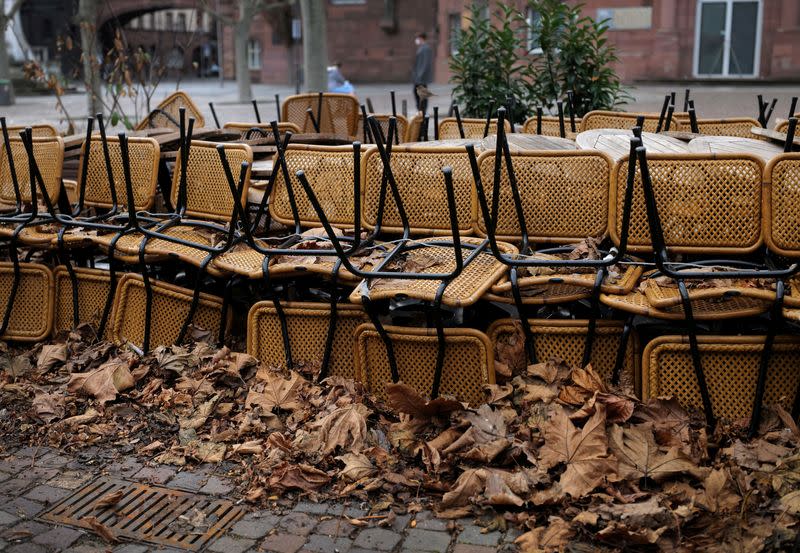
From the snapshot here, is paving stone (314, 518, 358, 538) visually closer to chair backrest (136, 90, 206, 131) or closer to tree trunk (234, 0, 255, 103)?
chair backrest (136, 90, 206, 131)

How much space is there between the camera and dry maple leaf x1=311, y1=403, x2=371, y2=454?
147 inches

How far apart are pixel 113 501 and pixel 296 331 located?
1.29 meters


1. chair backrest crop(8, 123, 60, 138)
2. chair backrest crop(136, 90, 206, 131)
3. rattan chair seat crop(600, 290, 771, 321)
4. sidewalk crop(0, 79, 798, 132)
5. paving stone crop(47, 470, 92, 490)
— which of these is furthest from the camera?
sidewalk crop(0, 79, 798, 132)

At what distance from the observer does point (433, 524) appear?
328 centimetres

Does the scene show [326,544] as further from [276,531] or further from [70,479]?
[70,479]

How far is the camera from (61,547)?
323 centimetres

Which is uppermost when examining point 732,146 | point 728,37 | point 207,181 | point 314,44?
point 728,37

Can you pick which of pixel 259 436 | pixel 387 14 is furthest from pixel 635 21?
pixel 259 436

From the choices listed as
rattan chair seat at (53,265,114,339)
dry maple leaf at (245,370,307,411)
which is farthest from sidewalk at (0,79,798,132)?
dry maple leaf at (245,370,307,411)

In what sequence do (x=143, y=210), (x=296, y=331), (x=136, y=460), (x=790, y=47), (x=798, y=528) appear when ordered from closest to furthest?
(x=798, y=528) → (x=136, y=460) → (x=296, y=331) → (x=143, y=210) → (x=790, y=47)

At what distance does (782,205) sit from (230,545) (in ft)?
8.53

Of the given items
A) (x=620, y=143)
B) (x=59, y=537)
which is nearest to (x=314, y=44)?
(x=620, y=143)

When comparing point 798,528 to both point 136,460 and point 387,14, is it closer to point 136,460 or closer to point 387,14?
point 136,460

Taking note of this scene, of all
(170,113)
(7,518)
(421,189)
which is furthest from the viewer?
(170,113)
